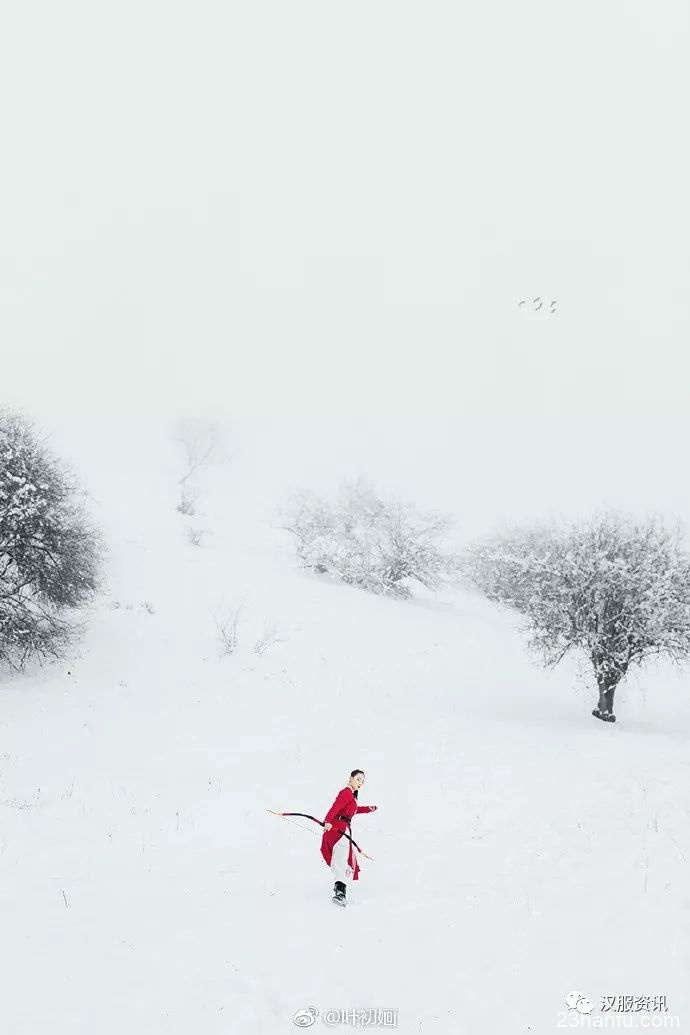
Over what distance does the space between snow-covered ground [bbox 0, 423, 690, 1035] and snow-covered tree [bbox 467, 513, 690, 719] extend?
2318mm

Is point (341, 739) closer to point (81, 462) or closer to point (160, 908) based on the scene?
point (160, 908)

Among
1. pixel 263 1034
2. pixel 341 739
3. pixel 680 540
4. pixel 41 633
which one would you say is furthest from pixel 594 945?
pixel 41 633

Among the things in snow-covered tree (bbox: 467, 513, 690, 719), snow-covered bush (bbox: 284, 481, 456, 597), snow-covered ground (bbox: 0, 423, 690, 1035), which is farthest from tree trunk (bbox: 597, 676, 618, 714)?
snow-covered bush (bbox: 284, 481, 456, 597)

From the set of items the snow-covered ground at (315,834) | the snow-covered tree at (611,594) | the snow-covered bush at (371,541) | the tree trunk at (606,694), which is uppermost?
the snow-covered bush at (371,541)

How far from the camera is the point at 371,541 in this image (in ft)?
124

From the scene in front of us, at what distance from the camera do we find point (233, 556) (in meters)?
33.5

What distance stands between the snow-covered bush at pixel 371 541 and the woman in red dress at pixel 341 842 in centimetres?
2644

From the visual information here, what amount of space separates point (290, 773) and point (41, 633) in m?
9.99

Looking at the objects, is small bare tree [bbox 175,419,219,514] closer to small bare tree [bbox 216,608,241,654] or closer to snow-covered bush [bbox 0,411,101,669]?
small bare tree [bbox 216,608,241,654]

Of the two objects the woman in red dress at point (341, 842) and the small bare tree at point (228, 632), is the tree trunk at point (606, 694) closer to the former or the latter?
the woman in red dress at point (341, 842)

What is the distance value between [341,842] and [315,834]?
2696 mm

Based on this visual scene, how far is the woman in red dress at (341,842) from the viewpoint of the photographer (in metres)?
8.09

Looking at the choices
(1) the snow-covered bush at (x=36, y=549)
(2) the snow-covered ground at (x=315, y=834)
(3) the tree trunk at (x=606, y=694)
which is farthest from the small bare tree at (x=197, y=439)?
(3) the tree trunk at (x=606, y=694)

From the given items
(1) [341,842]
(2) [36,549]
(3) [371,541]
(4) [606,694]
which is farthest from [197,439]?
(1) [341,842]
